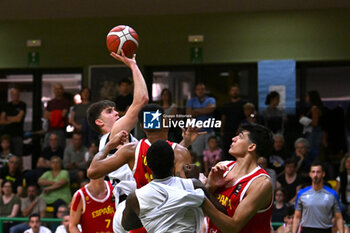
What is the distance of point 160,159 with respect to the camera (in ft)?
13.9

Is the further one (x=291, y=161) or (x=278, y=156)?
(x=278, y=156)

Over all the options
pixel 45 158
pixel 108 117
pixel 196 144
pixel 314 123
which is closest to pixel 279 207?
pixel 196 144

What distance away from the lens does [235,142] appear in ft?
16.2

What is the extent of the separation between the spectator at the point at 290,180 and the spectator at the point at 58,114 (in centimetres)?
441

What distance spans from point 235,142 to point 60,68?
9.95m

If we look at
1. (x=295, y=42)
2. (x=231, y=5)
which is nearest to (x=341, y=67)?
(x=295, y=42)

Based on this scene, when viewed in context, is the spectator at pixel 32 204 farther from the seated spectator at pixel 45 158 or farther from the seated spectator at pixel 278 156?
the seated spectator at pixel 278 156

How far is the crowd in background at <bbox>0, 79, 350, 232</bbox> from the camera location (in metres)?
11.4

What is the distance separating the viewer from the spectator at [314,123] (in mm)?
12156

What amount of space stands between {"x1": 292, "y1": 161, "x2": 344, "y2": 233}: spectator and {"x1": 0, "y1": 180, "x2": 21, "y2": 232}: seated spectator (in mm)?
4860

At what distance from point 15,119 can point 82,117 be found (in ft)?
4.92

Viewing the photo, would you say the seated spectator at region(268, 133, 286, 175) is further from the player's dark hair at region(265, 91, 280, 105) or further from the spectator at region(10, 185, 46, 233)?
the spectator at region(10, 185, 46, 233)

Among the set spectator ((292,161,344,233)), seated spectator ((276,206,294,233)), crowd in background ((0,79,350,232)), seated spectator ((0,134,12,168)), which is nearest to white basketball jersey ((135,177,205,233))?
spectator ((292,161,344,233))

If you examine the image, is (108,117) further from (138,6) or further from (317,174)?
(138,6)
